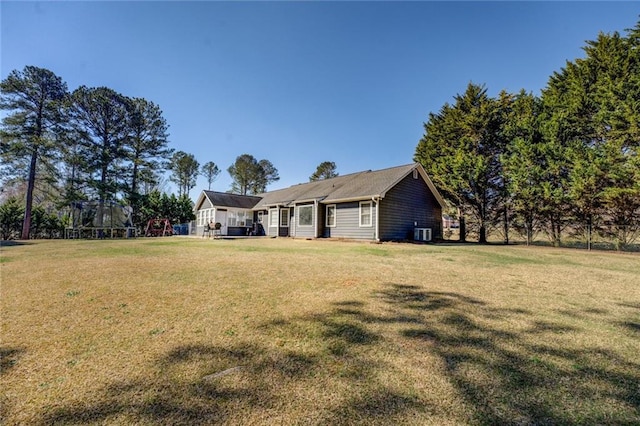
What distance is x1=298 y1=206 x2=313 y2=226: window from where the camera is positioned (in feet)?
61.3

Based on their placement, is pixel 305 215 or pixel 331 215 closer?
pixel 331 215

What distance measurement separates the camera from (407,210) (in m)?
17.2

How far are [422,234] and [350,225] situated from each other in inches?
176

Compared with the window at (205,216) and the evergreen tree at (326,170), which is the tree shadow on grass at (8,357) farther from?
the evergreen tree at (326,170)

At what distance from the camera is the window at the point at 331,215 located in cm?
1764

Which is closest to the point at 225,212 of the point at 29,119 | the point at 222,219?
the point at 222,219

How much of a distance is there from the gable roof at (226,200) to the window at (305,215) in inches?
294

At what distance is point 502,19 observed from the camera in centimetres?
1136

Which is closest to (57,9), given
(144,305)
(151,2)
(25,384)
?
(151,2)

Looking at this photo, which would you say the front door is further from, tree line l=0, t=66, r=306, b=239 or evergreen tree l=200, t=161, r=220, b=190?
evergreen tree l=200, t=161, r=220, b=190

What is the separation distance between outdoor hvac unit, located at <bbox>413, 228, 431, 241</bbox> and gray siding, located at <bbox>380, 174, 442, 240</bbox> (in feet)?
1.19

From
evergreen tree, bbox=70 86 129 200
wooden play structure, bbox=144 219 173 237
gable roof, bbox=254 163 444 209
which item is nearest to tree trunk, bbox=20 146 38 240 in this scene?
evergreen tree, bbox=70 86 129 200

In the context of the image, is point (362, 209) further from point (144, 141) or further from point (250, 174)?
point (250, 174)

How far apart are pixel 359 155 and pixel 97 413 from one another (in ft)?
95.5
